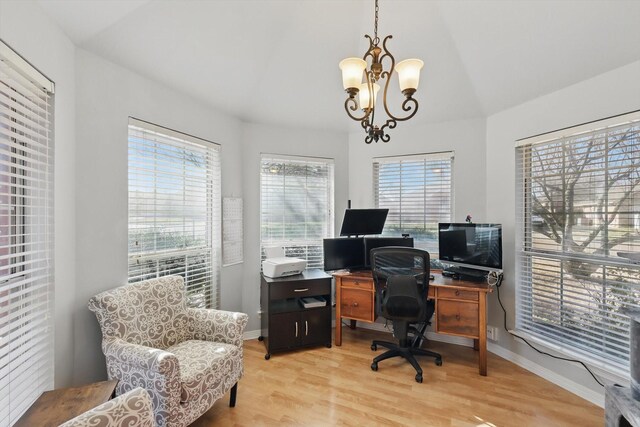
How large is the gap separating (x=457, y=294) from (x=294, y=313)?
157 centimetres

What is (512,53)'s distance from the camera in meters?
2.20

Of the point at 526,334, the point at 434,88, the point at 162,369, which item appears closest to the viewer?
the point at 162,369

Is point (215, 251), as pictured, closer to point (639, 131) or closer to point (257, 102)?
point (257, 102)

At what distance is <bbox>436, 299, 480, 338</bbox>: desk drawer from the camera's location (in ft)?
8.23

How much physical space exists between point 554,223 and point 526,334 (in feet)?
3.43

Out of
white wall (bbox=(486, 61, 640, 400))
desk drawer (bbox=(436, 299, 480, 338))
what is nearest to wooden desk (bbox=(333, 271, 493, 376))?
desk drawer (bbox=(436, 299, 480, 338))

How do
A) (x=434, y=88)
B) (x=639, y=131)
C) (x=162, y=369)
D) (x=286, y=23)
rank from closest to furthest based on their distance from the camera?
1. (x=162, y=369)
2. (x=639, y=131)
3. (x=286, y=23)
4. (x=434, y=88)

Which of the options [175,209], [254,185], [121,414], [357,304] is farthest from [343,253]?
[121,414]

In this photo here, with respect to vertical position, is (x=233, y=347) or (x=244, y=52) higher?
(x=244, y=52)

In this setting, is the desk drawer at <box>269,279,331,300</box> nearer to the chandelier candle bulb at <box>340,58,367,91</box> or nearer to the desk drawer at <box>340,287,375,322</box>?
the desk drawer at <box>340,287,375,322</box>

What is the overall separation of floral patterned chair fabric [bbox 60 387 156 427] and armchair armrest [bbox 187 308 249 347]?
958mm

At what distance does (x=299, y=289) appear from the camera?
2863 millimetres

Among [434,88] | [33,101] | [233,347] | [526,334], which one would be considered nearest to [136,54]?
[33,101]

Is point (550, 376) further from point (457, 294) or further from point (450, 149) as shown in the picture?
point (450, 149)
